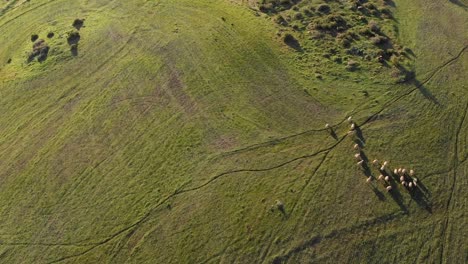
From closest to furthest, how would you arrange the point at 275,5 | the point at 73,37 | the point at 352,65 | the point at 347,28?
the point at 352,65 < the point at 347,28 < the point at 73,37 < the point at 275,5

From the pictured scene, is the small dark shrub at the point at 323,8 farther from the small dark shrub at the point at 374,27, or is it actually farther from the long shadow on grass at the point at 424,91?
the long shadow on grass at the point at 424,91

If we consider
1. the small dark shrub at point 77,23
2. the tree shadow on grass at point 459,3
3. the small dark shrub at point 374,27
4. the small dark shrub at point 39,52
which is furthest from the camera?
the small dark shrub at point 77,23

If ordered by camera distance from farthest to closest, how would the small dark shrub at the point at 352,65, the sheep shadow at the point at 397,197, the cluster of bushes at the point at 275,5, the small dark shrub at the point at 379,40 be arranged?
1. the cluster of bushes at the point at 275,5
2. the small dark shrub at the point at 379,40
3. the small dark shrub at the point at 352,65
4. the sheep shadow at the point at 397,197

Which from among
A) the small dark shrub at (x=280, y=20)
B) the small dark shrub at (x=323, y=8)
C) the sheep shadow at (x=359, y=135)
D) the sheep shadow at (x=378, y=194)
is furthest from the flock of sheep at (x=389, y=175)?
the small dark shrub at (x=323, y=8)

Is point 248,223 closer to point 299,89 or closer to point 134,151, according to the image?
point 134,151

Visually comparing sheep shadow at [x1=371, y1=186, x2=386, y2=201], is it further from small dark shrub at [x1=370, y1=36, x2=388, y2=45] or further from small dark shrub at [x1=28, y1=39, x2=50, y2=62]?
small dark shrub at [x1=28, y1=39, x2=50, y2=62]

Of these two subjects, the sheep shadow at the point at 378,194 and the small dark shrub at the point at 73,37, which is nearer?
the sheep shadow at the point at 378,194

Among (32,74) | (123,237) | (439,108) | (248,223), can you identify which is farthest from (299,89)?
(32,74)

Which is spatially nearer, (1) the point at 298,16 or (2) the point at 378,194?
(2) the point at 378,194

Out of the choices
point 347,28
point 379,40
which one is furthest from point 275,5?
point 379,40

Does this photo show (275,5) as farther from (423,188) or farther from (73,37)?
(423,188)
